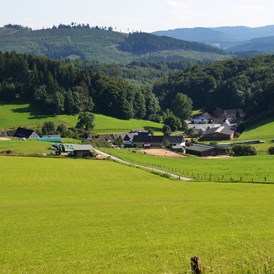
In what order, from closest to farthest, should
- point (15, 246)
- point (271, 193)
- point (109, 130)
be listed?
1. point (15, 246)
2. point (271, 193)
3. point (109, 130)

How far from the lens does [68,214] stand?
79.2ft

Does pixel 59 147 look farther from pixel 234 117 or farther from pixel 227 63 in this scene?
pixel 227 63

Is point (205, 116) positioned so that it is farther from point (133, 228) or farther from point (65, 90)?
point (133, 228)

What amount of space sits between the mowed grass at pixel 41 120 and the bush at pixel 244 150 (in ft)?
152

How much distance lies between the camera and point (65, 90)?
137000mm

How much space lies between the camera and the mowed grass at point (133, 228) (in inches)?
580

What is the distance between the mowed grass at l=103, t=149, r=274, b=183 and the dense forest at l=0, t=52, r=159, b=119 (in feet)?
188

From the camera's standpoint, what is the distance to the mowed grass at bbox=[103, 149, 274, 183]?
47.1m

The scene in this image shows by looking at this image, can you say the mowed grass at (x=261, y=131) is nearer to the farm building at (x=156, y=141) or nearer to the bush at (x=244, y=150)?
the farm building at (x=156, y=141)

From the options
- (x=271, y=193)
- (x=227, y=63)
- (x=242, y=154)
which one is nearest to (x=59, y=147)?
(x=242, y=154)

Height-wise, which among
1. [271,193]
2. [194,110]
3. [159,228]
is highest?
[159,228]

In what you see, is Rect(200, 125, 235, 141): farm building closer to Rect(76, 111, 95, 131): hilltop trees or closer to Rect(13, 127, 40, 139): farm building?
Rect(76, 111, 95, 131): hilltop trees

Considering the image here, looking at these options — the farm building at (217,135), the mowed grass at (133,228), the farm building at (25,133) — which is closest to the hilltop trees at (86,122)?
the farm building at (25,133)

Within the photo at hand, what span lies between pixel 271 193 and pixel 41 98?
10147 cm
